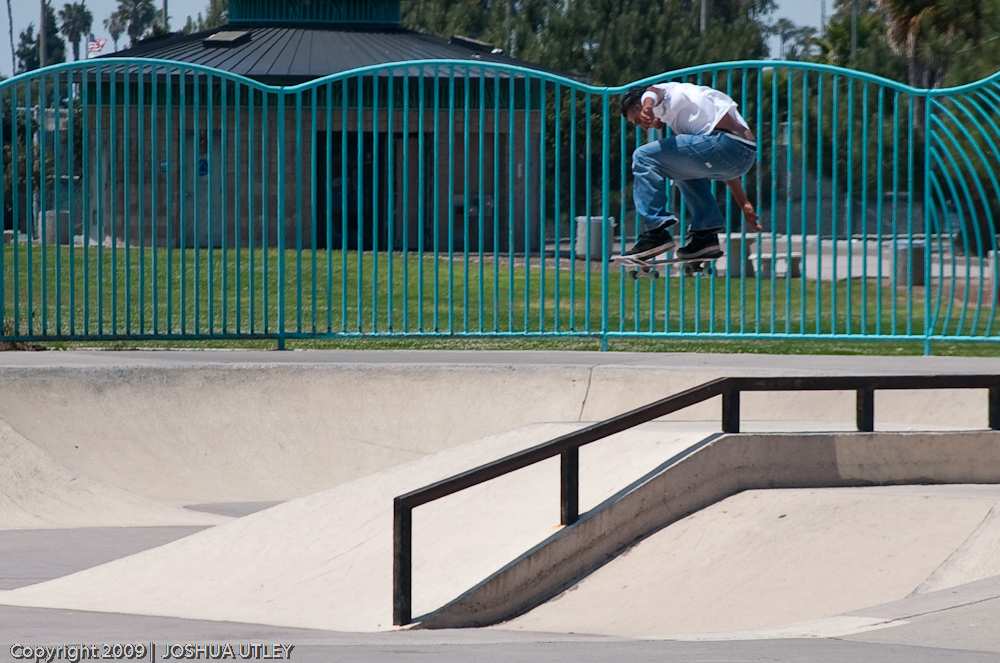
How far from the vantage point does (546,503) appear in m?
8.82

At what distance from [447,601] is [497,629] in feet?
1.58

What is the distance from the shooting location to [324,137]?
29141 millimetres

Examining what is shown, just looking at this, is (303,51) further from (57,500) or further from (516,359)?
(57,500)

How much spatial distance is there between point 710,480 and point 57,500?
194 inches

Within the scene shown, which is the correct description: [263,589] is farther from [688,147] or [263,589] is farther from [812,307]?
[812,307]

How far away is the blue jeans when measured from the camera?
29.2 ft

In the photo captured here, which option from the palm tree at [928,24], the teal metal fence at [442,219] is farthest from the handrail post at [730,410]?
the palm tree at [928,24]

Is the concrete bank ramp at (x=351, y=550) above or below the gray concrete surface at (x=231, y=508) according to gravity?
above

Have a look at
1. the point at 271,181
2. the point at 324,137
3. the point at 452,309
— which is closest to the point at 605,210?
the point at 452,309

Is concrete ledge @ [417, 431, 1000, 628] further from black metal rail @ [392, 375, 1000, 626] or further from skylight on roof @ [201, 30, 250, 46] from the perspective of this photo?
skylight on roof @ [201, 30, 250, 46]

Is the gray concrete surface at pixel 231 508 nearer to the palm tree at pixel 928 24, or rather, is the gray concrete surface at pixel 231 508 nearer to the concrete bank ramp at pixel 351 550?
the concrete bank ramp at pixel 351 550

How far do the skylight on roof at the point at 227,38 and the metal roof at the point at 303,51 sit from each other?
0.09m

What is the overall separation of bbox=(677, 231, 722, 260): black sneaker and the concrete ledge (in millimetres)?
1189

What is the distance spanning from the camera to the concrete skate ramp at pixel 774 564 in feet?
25.2
